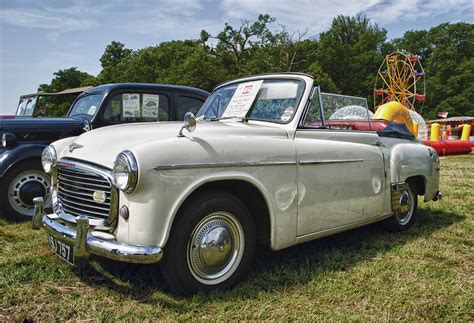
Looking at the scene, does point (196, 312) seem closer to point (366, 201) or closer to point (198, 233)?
point (198, 233)

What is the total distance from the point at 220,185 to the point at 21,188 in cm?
329

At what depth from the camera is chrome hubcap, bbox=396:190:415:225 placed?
4266 mm

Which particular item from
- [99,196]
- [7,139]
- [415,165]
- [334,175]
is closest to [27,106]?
[7,139]

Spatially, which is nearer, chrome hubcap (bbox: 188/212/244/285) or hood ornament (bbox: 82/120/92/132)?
chrome hubcap (bbox: 188/212/244/285)

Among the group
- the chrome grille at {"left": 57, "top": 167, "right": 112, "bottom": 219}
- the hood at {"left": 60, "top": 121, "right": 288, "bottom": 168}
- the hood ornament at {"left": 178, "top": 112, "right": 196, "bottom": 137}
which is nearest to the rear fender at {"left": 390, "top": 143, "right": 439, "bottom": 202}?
the hood at {"left": 60, "top": 121, "right": 288, "bottom": 168}

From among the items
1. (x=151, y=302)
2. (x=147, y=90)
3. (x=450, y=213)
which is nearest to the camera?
(x=151, y=302)

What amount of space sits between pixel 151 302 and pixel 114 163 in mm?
947

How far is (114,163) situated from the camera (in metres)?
2.34

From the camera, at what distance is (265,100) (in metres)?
3.39

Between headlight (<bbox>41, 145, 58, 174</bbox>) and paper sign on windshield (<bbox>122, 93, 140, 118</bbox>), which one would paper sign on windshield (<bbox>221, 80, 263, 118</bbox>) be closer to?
headlight (<bbox>41, 145, 58, 174</bbox>)

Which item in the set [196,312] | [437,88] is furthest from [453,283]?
[437,88]

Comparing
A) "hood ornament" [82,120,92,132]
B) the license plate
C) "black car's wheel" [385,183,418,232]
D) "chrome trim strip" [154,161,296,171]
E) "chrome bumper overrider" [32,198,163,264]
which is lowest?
"black car's wheel" [385,183,418,232]

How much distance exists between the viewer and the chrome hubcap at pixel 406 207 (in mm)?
4266

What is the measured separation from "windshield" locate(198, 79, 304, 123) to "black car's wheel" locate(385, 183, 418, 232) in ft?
6.29
